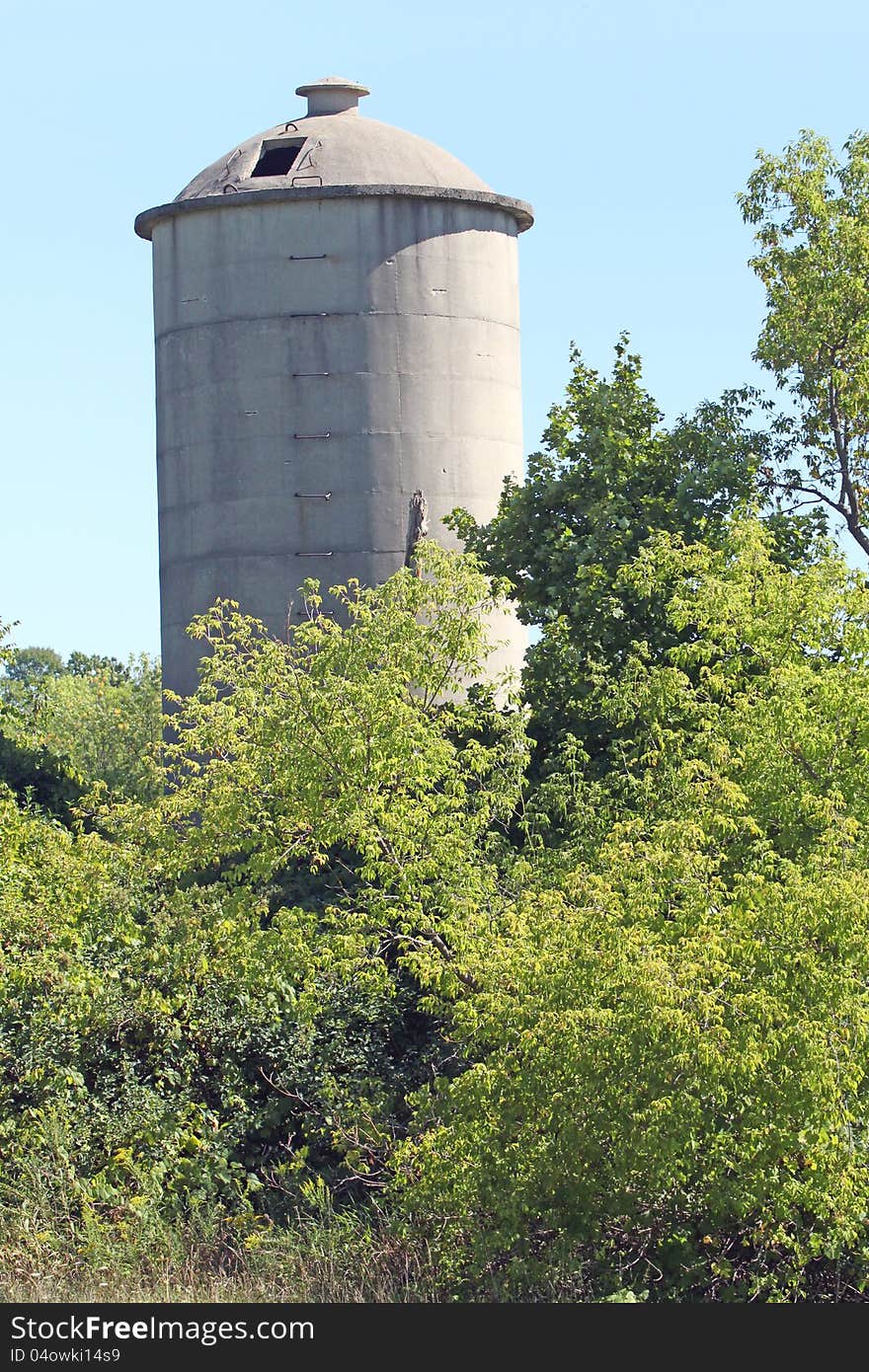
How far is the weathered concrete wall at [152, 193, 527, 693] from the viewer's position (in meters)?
31.7

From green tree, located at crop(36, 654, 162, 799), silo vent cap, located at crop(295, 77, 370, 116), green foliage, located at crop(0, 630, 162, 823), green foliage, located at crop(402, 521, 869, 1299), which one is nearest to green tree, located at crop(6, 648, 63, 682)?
green foliage, located at crop(0, 630, 162, 823)

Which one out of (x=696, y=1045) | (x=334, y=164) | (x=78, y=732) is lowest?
(x=696, y=1045)

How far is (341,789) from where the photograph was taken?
18.6m

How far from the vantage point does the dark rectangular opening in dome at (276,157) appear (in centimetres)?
3325

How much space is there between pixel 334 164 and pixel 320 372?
3600 millimetres

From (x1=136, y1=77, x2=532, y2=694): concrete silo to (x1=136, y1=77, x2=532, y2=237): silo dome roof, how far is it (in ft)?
0.15

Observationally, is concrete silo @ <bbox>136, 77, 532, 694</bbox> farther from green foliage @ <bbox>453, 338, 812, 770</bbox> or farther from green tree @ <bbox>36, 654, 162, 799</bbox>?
green tree @ <bbox>36, 654, 162, 799</bbox>

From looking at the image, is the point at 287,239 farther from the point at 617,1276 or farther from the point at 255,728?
the point at 617,1276

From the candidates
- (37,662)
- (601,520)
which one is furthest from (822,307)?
(37,662)

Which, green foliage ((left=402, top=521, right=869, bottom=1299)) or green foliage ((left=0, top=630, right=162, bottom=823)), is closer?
green foliage ((left=402, top=521, right=869, bottom=1299))

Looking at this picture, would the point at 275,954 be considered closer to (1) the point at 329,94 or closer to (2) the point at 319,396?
(2) the point at 319,396

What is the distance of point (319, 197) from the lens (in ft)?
105

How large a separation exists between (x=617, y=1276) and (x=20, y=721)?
26.4 metres

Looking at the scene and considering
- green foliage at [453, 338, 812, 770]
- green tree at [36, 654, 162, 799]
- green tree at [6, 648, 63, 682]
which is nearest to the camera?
green foliage at [453, 338, 812, 770]
